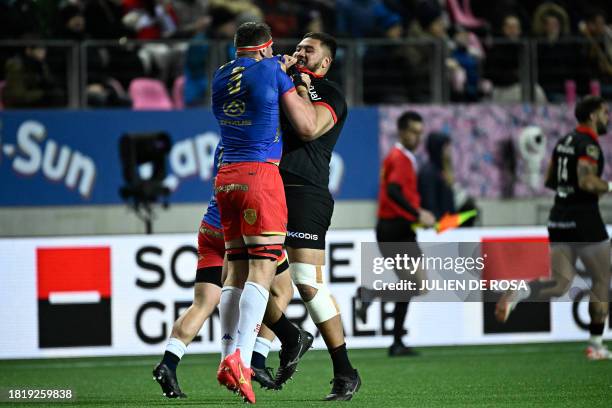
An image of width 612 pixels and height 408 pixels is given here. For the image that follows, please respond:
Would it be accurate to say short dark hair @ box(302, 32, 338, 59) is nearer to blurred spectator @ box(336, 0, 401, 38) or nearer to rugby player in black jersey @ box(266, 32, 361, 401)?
rugby player in black jersey @ box(266, 32, 361, 401)

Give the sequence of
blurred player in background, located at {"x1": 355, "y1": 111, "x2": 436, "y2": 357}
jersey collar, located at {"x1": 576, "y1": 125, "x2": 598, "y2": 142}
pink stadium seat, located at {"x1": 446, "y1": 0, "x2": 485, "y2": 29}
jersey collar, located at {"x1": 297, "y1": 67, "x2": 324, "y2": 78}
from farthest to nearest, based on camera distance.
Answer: pink stadium seat, located at {"x1": 446, "y1": 0, "x2": 485, "y2": 29}
blurred player in background, located at {"x1": 355, "y1": 111, "x2": 436, "y2": 357}
jersey collar, located at {"x1": 576, "y1": 125, "x2": 598, "y2": 142}
jersey collar, located at {"x1": 297, "y1": 67, "x2": 324, "y2": 78}

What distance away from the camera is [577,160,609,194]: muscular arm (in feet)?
34.2

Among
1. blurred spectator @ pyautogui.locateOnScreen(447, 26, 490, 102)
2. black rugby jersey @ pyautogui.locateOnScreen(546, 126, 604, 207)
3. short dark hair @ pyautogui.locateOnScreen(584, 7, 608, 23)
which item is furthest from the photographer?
short dark hair @ pyautogui.locateOnScreen(584, 7, 608, 23)

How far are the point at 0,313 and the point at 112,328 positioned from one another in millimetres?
1002

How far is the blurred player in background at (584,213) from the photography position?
1060cm

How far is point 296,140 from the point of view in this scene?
7.80 m

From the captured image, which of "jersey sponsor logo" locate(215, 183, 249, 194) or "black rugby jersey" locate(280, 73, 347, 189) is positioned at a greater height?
"black rugby jersey" locate(280, 73, 347, 189)

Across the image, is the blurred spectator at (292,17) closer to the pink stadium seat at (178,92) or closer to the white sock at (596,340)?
the pink stadium seat at (178,92)

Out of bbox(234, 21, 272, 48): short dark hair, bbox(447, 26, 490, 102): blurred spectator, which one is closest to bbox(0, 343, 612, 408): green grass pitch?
bbox(234, 21, 272, 48): short dark hair

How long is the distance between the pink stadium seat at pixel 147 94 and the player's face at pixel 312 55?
24.7 feet

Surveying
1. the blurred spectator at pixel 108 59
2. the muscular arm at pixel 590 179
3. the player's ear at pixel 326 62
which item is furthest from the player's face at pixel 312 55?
the blurred spectator at pixel 108 59

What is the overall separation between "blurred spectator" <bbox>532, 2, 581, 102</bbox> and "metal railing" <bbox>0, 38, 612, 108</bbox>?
13mm

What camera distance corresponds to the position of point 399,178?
1181 cm

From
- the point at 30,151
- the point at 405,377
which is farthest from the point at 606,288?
the point at 30,151
